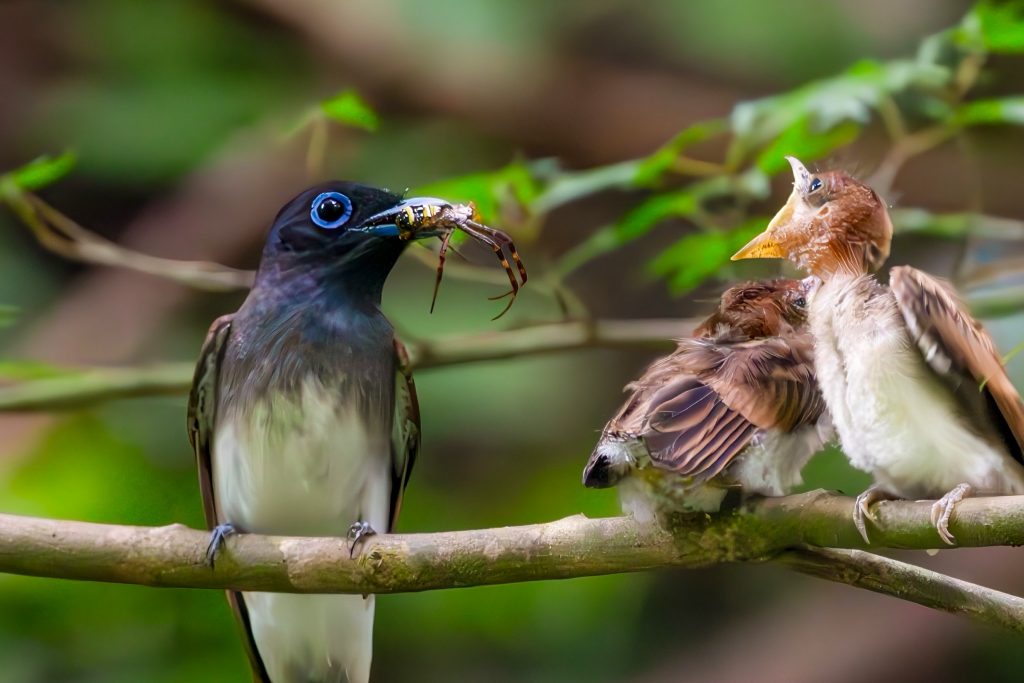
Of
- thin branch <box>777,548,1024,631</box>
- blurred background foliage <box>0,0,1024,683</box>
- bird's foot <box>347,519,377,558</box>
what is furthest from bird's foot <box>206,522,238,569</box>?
blurred background foliage <box>0,0,1024,683</box>

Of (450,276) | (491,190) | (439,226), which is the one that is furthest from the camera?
(450,276)

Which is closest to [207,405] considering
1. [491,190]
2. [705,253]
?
[491,190]

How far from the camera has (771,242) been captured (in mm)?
1284

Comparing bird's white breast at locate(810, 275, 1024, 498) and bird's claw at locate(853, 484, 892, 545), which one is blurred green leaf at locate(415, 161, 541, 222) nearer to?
bird's white breast at locate(810, 275, 1024, 498)

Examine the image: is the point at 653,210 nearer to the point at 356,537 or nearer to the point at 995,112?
the point at 995,112

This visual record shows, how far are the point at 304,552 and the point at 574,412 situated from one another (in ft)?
6.15

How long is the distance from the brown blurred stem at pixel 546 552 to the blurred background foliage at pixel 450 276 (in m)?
1.17

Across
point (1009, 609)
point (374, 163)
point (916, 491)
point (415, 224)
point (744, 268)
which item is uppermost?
point (374, 163)

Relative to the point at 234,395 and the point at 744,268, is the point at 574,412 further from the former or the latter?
the point at 234,395

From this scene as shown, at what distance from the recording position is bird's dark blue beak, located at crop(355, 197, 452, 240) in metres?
1.50

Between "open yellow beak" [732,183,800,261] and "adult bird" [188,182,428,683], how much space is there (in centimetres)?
58

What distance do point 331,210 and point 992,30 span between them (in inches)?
35.7

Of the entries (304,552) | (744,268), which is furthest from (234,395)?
(744,268)

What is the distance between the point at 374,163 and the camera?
10.6 feet
